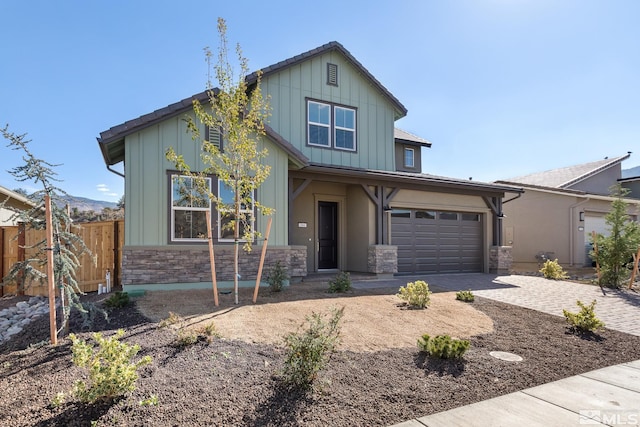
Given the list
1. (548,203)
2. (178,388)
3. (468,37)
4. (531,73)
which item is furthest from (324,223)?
(548,203)

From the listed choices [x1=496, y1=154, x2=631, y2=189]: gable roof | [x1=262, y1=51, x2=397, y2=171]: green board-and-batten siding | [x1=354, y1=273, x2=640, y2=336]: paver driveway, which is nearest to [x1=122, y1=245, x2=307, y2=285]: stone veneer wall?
[x1=354, y1=273, x2=640, y2=336]: paver driveway

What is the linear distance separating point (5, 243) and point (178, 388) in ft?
33.2

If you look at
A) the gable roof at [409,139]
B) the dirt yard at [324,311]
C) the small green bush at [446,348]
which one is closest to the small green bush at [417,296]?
the dirt yard at [324,311]

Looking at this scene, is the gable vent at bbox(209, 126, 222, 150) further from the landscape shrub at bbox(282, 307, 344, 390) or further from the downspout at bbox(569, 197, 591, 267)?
the downspout at bbox(569, 197, 591, 267)

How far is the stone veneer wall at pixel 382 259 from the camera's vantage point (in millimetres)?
11000

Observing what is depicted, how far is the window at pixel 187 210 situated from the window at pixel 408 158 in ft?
31.0

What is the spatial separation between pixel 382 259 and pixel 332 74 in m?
6.58

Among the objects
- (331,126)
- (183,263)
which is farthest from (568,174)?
(183,263)

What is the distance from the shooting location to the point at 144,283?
8148 mm

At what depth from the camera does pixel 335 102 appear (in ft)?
40.4

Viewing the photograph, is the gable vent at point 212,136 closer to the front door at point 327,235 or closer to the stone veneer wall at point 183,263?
the stone veneer wall at point 183,263

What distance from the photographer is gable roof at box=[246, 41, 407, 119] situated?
11.1 m

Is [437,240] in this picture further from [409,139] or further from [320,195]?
[409,139]

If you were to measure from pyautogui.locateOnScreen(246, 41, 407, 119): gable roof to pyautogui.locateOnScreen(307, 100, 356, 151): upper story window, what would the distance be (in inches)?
53.0
